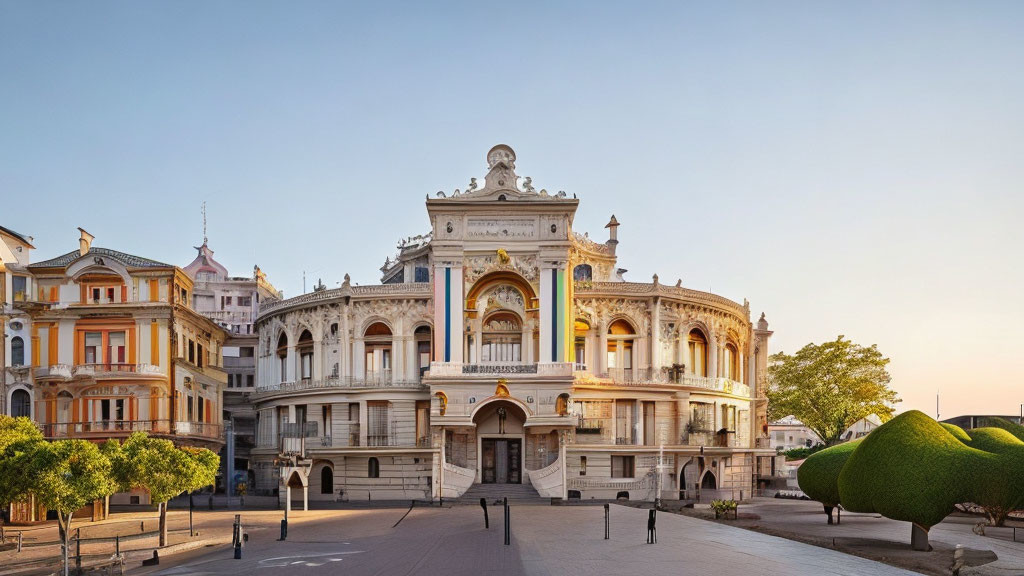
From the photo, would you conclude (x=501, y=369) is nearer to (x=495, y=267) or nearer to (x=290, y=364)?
(x=495, y=267)

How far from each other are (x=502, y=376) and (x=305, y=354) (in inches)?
715

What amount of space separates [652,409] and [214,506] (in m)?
30.7

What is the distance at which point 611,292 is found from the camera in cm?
6731

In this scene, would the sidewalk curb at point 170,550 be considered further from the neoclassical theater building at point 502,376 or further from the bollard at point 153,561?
the neoclassical theater building at point 502,376

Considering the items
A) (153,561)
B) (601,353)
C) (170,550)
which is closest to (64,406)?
(170,550)

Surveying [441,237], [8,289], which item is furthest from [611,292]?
[8,289]

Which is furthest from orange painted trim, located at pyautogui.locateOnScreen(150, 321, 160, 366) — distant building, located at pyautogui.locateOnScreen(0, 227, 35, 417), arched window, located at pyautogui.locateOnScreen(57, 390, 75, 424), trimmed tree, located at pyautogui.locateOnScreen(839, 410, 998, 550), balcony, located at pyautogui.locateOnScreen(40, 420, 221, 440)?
trimmed tree, located at pyautogui.locateOnScreen(839, 410, 998, 550)

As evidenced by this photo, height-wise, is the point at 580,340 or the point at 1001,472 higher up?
the point at 580,340

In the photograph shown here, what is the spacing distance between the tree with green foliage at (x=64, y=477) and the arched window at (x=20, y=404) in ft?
93.8

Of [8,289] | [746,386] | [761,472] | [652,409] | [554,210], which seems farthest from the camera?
[761,472]

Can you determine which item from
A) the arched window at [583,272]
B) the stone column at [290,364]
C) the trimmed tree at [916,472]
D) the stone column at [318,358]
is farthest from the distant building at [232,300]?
the trimmed tree at [916,472]

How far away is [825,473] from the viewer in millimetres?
42250

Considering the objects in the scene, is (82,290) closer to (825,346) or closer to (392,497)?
(392,497)

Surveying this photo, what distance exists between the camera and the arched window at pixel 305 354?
69.2 m
